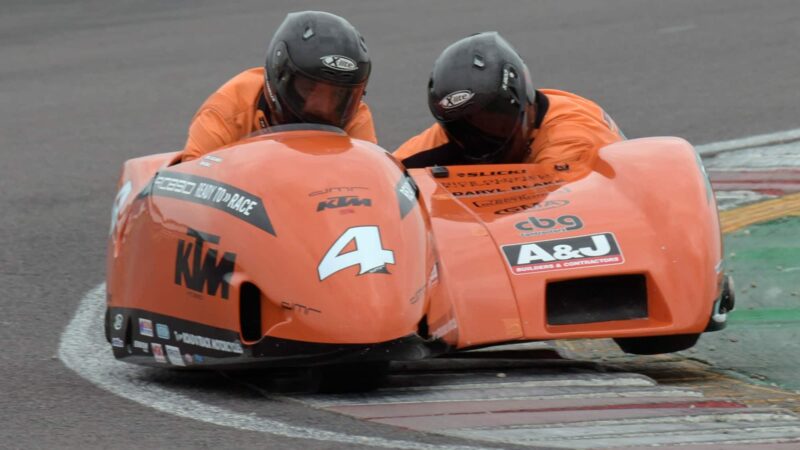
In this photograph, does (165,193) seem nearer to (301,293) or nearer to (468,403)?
(301,293)

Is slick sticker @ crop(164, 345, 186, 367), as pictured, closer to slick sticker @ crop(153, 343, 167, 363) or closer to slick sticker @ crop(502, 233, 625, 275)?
slick sticker @ crop(153, 343, 167, 363)

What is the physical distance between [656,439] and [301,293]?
3.44ft

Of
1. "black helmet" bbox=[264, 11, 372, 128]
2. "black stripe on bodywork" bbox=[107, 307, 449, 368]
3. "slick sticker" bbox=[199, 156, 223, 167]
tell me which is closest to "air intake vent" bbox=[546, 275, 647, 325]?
"black stripe on bodywork" bbox=[107, 307, 449, 368]

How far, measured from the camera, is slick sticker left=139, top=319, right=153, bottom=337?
4.93 metres

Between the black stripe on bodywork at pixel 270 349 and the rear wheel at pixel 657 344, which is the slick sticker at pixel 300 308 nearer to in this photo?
the black stripe on bodywork at pixel 270 349

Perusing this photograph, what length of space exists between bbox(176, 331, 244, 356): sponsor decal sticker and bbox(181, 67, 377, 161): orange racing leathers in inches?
44.1

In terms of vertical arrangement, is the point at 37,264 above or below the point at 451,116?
below

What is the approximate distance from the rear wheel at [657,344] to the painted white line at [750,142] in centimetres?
382

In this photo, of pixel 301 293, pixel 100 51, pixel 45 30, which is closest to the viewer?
pixel 301 293

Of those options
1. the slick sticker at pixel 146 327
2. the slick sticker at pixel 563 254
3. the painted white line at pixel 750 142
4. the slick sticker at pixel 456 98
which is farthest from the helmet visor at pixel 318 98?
the painted white line at pixel 750 142

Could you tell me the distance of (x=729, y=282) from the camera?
5781mm

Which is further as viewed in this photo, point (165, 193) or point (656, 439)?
point (165, 193)

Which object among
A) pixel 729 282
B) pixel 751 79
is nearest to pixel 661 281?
pixel 729 282

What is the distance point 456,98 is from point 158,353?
1651mm
